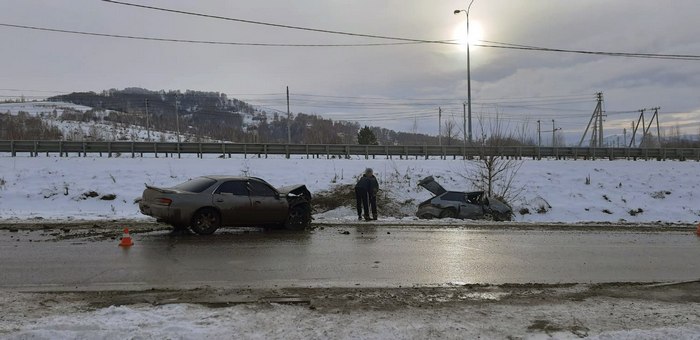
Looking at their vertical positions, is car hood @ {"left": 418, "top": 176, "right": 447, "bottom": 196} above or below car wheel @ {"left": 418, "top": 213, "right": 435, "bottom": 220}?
above

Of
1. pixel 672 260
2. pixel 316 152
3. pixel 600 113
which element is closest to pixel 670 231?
pixel 672 260

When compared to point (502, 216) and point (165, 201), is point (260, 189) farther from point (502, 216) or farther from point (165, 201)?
point (502, 216)

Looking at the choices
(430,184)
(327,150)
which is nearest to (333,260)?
(430,184)

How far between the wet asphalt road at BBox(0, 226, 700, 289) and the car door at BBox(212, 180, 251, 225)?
401 mm

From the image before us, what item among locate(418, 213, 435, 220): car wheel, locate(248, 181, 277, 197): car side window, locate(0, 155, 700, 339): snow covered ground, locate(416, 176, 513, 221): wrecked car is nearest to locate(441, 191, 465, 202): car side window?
locate(416, 176, 513, 221): wrecked car

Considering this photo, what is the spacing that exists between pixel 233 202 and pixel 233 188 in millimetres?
357

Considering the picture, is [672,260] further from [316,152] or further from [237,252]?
[316,152]

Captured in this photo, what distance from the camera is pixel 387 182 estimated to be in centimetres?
2533

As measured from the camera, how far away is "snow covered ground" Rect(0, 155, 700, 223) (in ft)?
69.4

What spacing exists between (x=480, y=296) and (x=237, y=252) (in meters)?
4.88

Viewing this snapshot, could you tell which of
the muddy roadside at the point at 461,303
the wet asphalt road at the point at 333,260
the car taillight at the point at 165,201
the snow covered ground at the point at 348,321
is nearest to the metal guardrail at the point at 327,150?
the wet asphalt road at the point at 333,260

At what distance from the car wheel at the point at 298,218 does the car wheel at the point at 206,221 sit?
1.99m

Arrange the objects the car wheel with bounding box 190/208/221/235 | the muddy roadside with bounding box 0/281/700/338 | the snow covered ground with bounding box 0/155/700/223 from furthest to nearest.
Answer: the snow covered ground with bounding box 0/155/700/223 → the car wheel with bounding box 190/208/221/235 → the muddy roadside with bounding box 0/281/700/338

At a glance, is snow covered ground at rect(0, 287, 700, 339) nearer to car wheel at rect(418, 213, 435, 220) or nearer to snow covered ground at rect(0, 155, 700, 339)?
snow covered ground at rect(0, 155, 700, 339)
